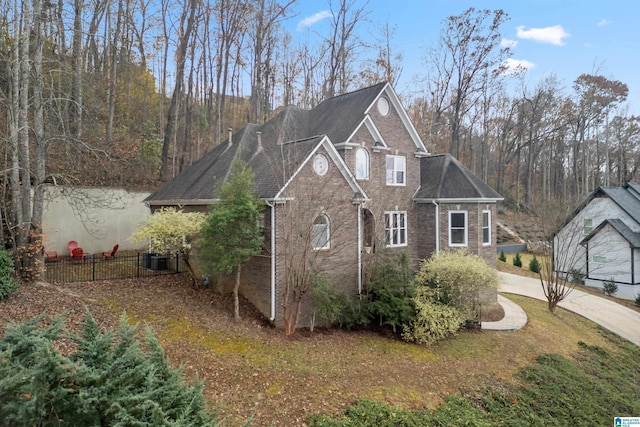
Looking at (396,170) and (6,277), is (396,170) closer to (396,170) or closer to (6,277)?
(396,170)

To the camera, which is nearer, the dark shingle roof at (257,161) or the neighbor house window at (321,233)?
the dark shingle roof at (257,161)

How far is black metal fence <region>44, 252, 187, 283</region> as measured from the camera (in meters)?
13.9

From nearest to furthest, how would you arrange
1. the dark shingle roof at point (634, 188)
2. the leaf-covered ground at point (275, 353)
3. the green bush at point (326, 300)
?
the leaf-covered ground at point (275, 353)
the green bush at point (326, 300)
the dark shingle roof at point (634, 188)

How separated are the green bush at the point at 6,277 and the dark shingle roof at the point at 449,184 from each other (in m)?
16.4

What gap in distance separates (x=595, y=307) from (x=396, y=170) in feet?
48.6

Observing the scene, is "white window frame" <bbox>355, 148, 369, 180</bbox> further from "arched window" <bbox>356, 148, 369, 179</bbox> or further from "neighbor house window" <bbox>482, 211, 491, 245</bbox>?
"neighbor house window" <bbox>482, 211, 491, 245</bbox>

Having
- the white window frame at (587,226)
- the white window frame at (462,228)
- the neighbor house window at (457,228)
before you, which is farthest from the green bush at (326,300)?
the white window frame at (587,226)

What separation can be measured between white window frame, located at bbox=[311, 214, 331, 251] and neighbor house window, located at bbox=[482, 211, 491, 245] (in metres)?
8.86

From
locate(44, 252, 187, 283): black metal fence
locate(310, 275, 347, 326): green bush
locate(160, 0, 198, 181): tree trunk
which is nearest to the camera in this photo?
locate(310, 275, 347, 326): green bush

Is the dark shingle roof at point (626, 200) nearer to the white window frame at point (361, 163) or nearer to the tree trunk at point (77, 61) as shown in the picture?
the white window frame at point (361, 163)

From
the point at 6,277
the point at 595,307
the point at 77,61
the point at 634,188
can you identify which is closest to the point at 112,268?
the point at 6,277

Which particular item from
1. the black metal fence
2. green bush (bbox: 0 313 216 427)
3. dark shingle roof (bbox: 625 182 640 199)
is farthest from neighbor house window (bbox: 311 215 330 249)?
dark shingle roof (bbox: 625 182 640 199)

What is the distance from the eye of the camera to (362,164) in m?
17.0

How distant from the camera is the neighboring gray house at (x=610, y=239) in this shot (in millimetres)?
25125
